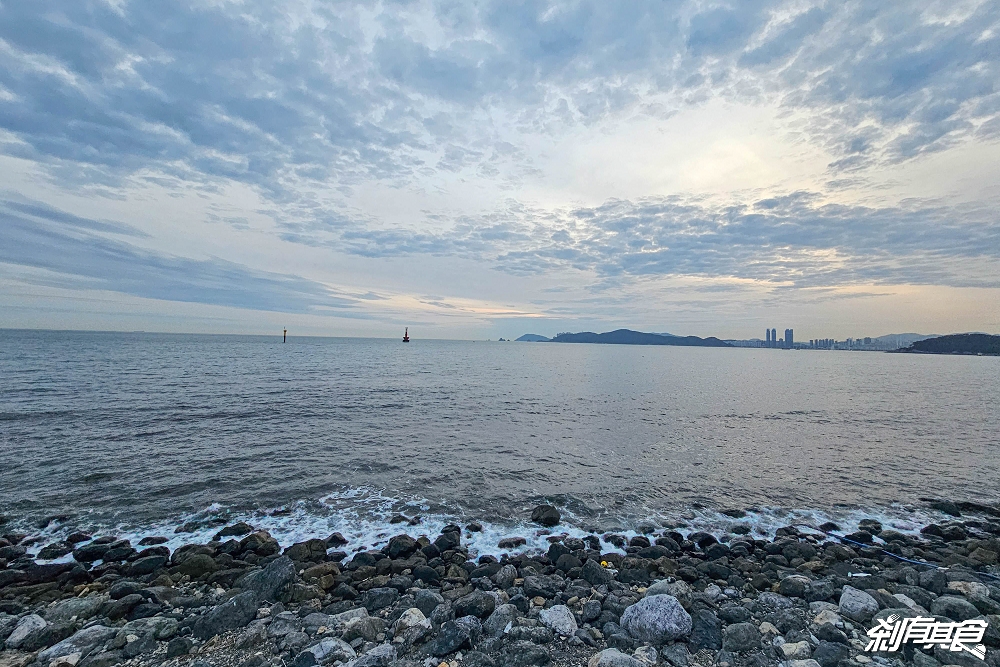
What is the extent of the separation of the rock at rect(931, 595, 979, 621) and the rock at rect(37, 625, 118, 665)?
13388mm

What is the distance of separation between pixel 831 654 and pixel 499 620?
4813 mm

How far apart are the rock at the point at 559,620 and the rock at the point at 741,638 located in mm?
2292

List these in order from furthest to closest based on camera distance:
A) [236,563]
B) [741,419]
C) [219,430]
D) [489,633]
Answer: [741,419]
[219,430]
[236,563]
[489,633]

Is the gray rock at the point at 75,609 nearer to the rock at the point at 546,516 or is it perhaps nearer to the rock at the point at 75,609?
the rock at the point at 75,609

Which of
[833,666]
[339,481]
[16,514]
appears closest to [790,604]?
[833,666]

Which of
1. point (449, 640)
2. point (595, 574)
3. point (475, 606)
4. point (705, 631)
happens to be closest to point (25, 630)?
point (449, 640)

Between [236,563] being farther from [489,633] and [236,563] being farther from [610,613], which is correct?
[610,613]

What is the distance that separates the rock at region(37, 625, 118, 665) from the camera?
6270mm

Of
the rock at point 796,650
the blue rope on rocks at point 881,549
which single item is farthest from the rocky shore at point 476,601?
the blue rope on rocks at point 881,549

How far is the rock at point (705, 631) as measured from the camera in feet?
21.6

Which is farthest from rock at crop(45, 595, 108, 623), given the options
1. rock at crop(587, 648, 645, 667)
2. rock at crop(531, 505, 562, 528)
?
rock at crop(531, 505, 562, 528)

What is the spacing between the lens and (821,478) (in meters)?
17.6

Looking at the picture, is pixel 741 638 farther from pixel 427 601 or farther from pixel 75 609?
pixel 75 609

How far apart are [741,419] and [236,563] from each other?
1209 inches
